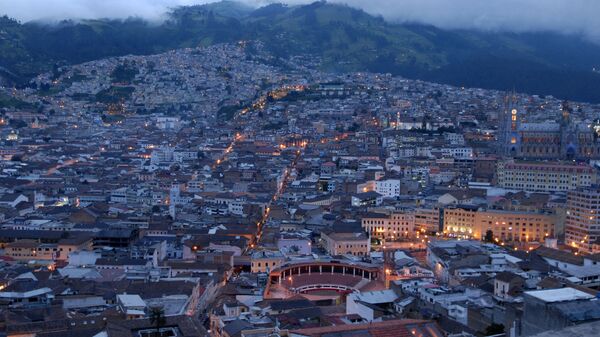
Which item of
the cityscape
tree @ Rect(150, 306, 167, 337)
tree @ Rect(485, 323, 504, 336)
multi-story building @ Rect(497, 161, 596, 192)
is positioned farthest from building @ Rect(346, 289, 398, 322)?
multi-story building @ Rect(497, 161, 596, 192)

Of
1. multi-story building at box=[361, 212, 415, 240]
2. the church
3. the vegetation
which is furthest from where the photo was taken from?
the vegetation

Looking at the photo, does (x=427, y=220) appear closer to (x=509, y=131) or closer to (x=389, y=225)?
(x=389, y=225)

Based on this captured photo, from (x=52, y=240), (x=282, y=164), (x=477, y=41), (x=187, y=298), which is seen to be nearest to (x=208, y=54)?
(x=477, y=41)

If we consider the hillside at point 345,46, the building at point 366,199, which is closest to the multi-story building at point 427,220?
the building at point 366,199

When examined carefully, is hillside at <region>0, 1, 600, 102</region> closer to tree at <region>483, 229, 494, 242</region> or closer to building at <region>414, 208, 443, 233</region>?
building at <region>414, 208, 443, 233</region>

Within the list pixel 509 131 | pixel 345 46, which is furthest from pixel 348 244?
pixel 345 46

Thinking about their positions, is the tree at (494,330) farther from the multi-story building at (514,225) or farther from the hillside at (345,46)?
the hillside at (345,46)
